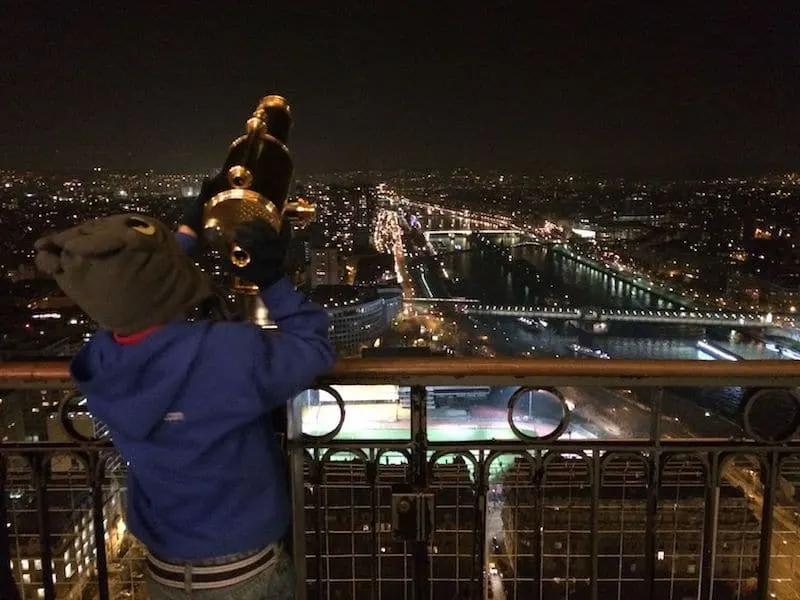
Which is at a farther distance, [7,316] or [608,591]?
[7,316]

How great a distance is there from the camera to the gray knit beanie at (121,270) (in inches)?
45.8

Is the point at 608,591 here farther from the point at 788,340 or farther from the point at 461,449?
the point at 788,340

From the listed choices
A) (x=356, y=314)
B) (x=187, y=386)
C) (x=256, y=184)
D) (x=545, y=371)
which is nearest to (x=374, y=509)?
(x=545, y=371)

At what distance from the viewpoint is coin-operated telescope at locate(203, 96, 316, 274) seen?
52.4 inches

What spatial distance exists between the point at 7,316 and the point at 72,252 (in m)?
17.9

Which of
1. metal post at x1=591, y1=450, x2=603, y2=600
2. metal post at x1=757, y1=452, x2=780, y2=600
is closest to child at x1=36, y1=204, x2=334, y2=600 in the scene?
metal post at x1=591, y1=450, x2=603, y2=600

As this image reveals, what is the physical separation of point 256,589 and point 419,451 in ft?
1.95

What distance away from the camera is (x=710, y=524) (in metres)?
2.02

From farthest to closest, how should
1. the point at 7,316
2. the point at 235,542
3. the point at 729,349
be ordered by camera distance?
the point at 729,349
the point at 7,316
the point at 235,542

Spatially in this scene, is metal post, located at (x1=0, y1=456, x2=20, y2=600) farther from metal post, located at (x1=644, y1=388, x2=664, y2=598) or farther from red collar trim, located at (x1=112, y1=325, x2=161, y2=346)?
metal post, located at (x1=644, y1=388, x2=664, y2=598)

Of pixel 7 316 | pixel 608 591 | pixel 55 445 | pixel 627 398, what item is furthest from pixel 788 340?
pixel 55 445

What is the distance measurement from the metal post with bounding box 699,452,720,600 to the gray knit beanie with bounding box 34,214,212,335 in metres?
1.47

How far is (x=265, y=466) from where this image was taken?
4.84 ft

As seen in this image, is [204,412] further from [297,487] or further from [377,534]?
[377,534]
